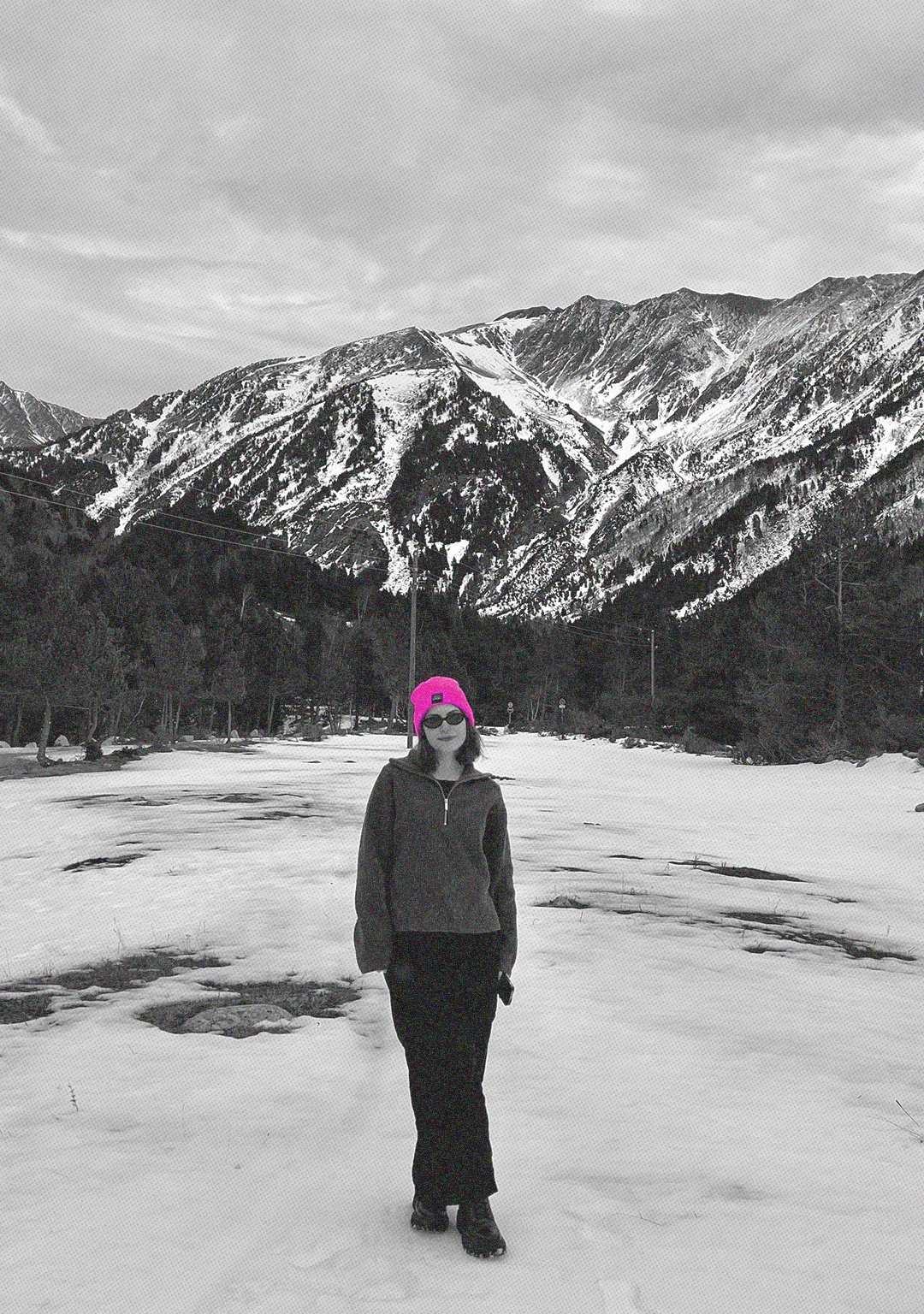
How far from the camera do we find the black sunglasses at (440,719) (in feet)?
11.7

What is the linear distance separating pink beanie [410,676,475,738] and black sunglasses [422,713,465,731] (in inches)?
1.0

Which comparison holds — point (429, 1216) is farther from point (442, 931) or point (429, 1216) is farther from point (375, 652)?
point (375, 652)

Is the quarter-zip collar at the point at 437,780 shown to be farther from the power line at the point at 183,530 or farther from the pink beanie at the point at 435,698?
the power line at the point at 183,530

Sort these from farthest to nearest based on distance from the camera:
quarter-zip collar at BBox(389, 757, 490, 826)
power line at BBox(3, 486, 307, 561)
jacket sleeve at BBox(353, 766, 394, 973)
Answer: power line at BBox(3, 486, 307, 561) → quarter-zip collar at BBox(389, 757, 490, 826) → jacket sleeve at BBox(353, 766, 394, 973)

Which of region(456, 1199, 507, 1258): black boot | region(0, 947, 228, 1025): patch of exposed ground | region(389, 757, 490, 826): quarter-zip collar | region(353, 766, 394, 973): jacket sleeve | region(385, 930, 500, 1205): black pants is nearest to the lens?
region(456, 1199, 507, 1258): black boot

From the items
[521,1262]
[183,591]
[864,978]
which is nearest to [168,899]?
[864,978]

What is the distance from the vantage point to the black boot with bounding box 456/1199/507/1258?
9.93 feet

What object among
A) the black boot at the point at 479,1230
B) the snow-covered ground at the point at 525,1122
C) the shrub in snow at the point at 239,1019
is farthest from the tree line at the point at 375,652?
the black boot at the point at 479,1230

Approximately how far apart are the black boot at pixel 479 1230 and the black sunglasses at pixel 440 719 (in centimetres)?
166

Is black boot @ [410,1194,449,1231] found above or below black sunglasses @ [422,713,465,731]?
below

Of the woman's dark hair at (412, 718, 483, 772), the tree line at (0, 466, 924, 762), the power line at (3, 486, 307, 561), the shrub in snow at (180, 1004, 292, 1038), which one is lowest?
the shrub in snow at (180, 1004, 292, 1038)

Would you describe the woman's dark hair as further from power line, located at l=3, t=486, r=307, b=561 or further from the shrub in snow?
power line, located at l=3, t=486, r=307, b=561

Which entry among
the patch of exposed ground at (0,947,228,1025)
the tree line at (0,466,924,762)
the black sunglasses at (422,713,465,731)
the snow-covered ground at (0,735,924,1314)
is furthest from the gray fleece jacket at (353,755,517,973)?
the tree line at (0,466,924,762)

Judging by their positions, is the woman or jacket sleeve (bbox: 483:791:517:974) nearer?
the woman
